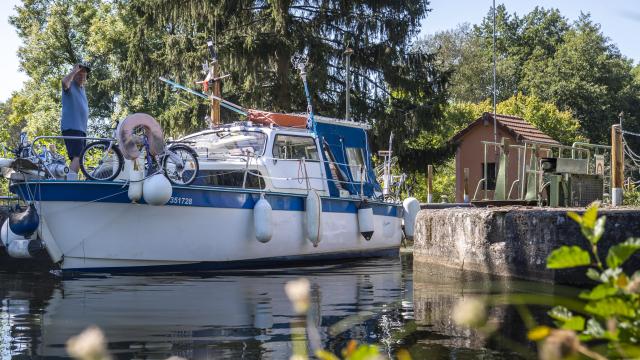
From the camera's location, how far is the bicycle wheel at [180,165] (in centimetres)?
1280

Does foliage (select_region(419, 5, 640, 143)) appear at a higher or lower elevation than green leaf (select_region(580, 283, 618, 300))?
higher

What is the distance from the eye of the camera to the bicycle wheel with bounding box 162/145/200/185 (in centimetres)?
1280

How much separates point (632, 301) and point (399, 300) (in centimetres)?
687

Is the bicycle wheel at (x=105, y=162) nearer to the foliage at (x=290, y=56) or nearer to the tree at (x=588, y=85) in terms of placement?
the foliage at (x=290, y=56)

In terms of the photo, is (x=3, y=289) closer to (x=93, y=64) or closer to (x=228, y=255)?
(x=228, y=255)

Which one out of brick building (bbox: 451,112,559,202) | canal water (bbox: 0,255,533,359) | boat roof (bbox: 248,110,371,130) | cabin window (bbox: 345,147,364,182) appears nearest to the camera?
canal water (bbox: 0,255,533,359)

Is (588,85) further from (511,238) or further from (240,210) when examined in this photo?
(511,238)

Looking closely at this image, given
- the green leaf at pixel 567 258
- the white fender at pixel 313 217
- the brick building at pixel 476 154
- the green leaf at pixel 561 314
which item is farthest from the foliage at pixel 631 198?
the green leaf at pixel 567 258

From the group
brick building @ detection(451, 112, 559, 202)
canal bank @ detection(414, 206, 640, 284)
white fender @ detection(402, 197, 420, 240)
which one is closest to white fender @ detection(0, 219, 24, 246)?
canal bank @ detection(414, 206, 640, 284)

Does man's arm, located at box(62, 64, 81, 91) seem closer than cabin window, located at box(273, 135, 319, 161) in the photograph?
Yes

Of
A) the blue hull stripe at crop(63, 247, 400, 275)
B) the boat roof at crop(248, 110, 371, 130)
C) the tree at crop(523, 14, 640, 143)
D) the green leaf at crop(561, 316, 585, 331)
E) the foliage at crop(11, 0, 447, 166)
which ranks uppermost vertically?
the tree at crop(523, 14, 640, 143)

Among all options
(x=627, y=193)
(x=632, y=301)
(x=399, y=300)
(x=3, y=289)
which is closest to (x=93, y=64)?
(x=627, y=193)

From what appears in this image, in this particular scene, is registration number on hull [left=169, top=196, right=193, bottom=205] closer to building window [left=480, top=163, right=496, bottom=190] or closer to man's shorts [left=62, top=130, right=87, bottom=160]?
man's shorts [left=62, top=130, right=87, bottom=160]

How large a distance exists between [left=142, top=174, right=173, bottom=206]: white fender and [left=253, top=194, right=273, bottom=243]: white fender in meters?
1.58
